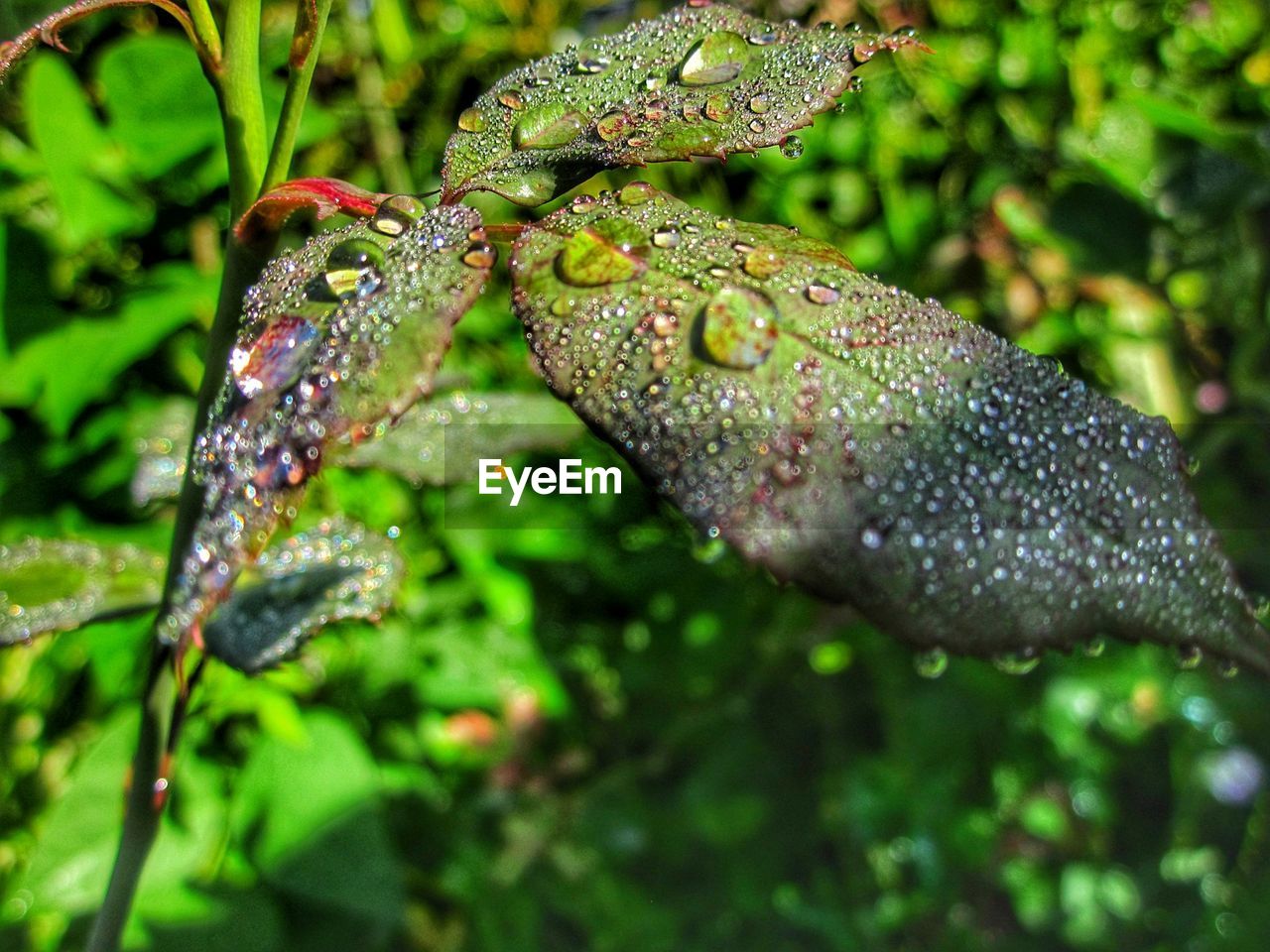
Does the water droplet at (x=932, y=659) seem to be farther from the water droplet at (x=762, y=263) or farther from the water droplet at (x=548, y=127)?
the water droplet at (x=548, y=127)

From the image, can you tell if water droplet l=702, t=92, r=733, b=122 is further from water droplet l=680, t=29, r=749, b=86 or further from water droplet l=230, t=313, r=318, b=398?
water droplet l=230, t=313, r=318, b=398

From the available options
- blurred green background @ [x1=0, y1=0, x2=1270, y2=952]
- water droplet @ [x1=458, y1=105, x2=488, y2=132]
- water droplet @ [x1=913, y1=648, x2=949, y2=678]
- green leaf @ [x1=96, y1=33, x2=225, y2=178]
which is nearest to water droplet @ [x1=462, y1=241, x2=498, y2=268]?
water droplet @ [x1=458, y1=105, x2=488, y2=132]

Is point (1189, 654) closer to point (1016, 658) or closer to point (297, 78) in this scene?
point (1016, 658)

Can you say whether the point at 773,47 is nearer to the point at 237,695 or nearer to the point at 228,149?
the point at 228,149

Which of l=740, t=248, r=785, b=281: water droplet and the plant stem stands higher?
l=740, t=248, r=785, b=281: water droplet

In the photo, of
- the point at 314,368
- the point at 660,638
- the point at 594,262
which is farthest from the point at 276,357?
the point at 660,638
